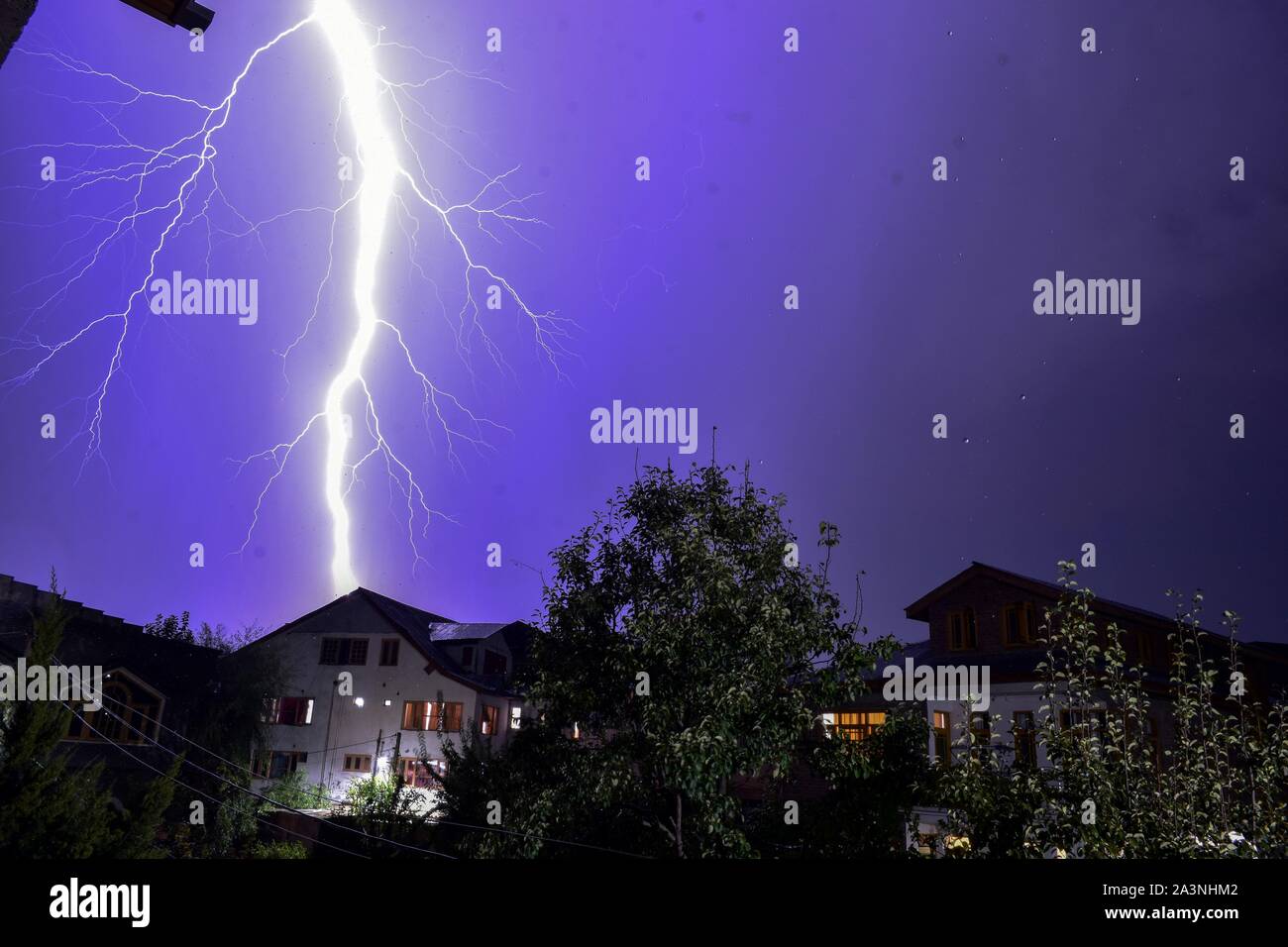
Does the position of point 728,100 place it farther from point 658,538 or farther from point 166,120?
point 658,538

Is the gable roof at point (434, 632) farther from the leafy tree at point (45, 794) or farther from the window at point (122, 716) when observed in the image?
the leafy tree at point (45, 794)

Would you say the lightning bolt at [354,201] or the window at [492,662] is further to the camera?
the lightning bolt at [354,201]

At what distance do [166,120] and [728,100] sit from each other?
90.0 metres

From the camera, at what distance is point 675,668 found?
38.0ft

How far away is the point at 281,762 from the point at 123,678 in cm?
715

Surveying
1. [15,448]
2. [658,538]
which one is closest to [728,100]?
[15,448]

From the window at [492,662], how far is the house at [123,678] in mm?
11129

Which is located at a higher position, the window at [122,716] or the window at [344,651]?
the window at [344,651]

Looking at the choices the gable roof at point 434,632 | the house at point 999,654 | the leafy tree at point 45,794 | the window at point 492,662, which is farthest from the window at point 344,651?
the house at point 999,654

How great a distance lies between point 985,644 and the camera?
2458 centimetres

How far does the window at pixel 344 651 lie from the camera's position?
3272 centimetres

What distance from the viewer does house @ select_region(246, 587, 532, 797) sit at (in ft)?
102

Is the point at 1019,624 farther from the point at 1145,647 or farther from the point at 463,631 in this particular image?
the point at 463,631

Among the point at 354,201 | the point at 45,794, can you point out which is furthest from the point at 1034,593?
the point at 354,201
